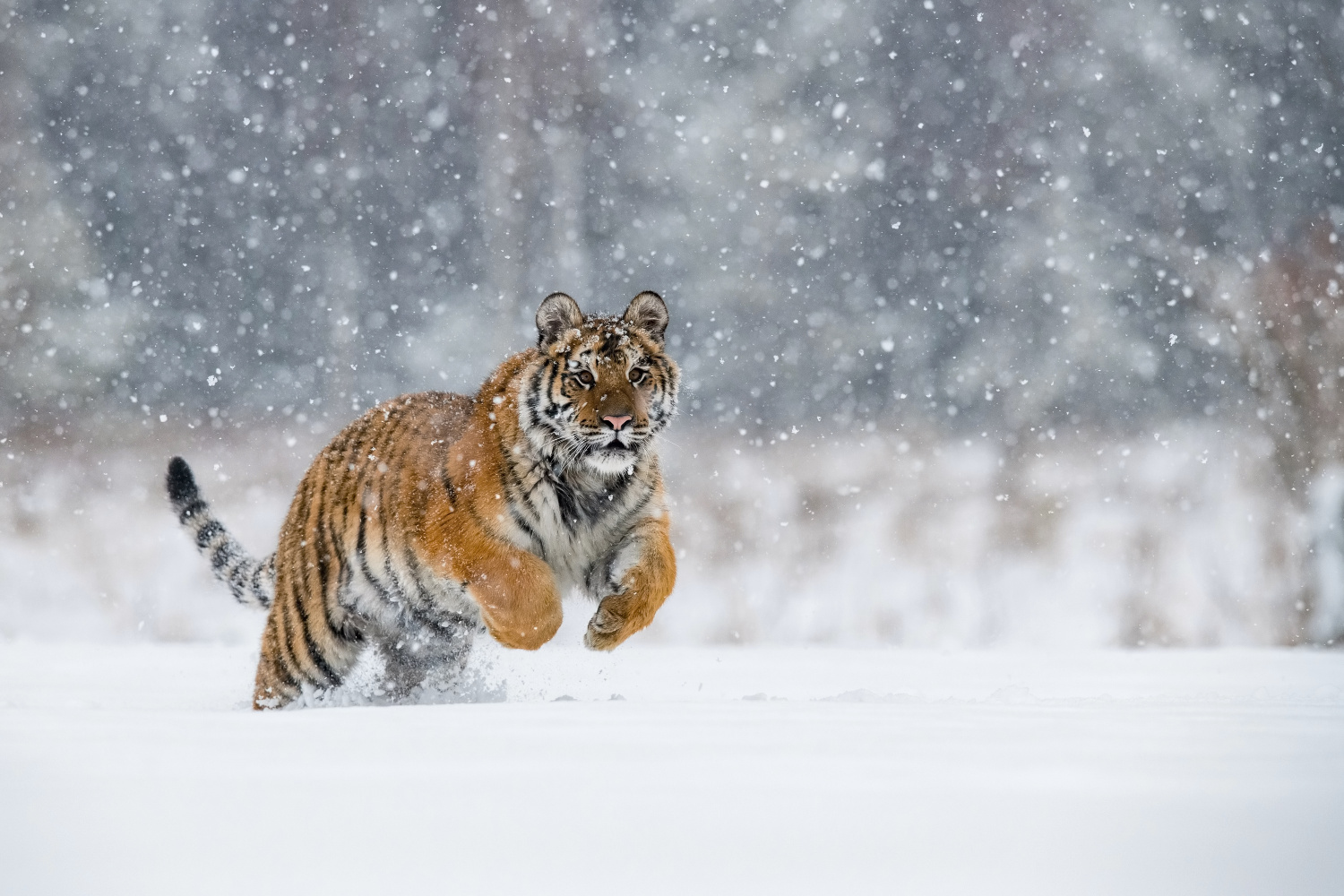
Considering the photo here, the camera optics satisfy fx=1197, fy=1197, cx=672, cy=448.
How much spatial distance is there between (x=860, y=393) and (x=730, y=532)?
10.4 ft

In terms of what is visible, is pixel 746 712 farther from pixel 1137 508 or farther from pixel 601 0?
pixel 601 0

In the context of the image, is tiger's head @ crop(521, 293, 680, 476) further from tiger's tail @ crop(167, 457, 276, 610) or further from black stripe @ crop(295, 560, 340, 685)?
tiger's tail @ crop(167, 457, 276, 610)

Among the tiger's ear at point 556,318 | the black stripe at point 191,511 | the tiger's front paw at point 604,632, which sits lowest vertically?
the tiger's front paw at point 604,632

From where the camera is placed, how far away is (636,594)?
323 cm

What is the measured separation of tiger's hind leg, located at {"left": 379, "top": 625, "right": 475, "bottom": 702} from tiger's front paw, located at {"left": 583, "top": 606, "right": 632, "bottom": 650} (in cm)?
82

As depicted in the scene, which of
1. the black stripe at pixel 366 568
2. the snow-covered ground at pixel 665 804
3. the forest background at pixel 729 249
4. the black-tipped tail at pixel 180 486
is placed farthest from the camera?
the forest background at pixel 729 249

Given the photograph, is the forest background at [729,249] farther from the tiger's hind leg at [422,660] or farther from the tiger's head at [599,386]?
the tiger's head at [599,386]

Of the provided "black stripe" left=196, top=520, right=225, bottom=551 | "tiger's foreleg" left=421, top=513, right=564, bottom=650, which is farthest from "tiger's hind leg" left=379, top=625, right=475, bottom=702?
"black stripe" left=196, top=520, right=225, bottom=551

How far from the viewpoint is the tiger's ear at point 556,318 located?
366cm

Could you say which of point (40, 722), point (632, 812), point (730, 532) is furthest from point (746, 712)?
point (730, 532)

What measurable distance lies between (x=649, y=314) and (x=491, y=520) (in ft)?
2.72

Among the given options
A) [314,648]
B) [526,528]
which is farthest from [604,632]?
[314,648]

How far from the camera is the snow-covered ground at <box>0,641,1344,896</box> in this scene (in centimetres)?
157

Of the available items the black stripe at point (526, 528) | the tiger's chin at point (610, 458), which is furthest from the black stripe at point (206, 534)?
the tiger's chin at point (610, 458)
